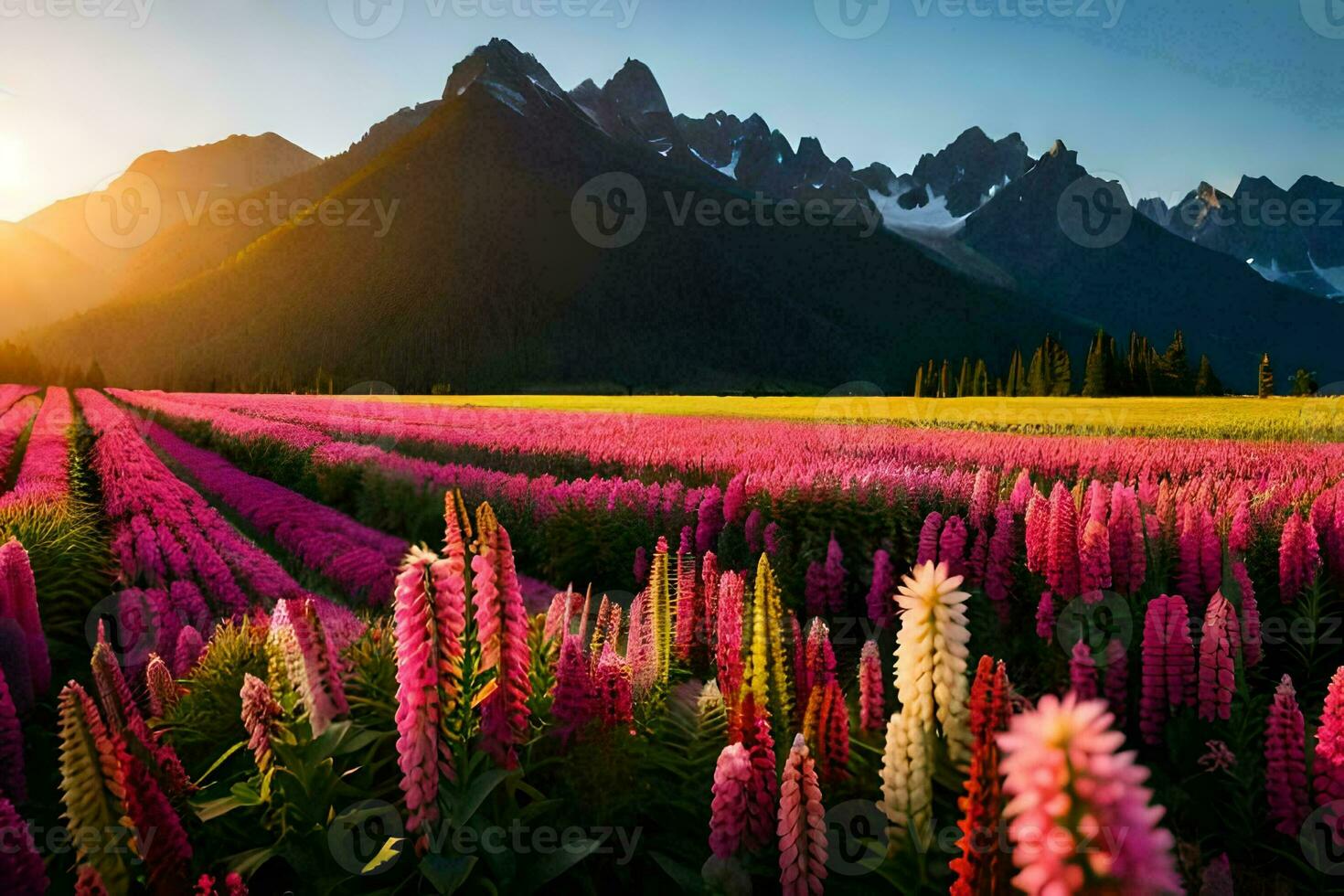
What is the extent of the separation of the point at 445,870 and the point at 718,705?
5.27 ft

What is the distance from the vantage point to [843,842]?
255 cm

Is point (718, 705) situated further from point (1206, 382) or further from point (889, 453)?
point (1206, 382)

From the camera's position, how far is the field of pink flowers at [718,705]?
2096mm

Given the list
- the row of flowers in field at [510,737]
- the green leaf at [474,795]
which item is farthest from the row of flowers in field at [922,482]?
the green leaf at [474,795]

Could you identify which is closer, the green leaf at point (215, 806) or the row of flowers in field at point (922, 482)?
the green leaf at point (215, 806)

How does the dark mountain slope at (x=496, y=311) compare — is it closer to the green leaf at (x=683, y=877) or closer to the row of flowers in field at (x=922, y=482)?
the row of flowers in field at (x=922, y=482)

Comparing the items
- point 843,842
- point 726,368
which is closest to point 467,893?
point 843,842

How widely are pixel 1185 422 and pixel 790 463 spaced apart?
50.3 feet

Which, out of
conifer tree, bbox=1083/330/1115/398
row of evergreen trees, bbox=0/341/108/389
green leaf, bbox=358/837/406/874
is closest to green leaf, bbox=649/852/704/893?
green leaf, bbox=358/837/406/874

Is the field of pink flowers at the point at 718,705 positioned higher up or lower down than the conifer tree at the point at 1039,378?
lower down

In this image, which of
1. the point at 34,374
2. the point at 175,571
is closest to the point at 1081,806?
the point at 175,571

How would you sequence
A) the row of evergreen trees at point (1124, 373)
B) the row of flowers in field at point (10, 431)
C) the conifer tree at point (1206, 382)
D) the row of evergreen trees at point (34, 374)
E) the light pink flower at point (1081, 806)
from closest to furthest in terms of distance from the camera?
the light pink flower at point (1081, 806)
the row of flowers in field at point (10, 431)
the row of evergreen trees at point (1124, 373)
the conifer tree at point (1206, 382)
the row of evergreen trees at point (34, 374)

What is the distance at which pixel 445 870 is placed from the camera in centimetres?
211

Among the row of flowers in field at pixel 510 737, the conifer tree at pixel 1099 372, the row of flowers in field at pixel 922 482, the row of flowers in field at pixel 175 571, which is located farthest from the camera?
the conifer tree at pixel 1099 372
